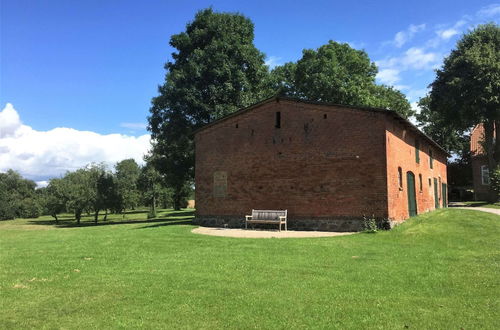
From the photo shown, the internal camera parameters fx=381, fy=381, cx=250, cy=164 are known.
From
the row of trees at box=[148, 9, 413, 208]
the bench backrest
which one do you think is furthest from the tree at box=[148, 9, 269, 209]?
the bench backrest

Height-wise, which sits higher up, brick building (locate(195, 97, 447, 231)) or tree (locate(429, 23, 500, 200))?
tree (locate(429, 23, 500, 200))

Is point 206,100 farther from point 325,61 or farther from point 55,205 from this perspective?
point 55,205

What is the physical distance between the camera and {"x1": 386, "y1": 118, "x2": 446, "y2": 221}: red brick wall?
16.8 m

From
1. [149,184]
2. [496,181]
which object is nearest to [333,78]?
[496,181]

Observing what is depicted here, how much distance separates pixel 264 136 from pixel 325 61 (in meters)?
18.9

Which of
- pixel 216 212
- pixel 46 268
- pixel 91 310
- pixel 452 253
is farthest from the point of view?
pixel 216 212

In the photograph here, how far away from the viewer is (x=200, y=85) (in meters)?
29.4

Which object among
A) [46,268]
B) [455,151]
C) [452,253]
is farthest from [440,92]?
[46,268]

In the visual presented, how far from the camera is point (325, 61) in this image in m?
35.5

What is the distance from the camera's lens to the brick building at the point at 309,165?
54.7 feet

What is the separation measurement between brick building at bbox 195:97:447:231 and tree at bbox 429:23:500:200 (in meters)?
14.5

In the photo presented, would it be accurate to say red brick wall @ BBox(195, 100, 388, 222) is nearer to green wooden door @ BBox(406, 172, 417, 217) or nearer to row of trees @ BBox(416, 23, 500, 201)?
green wooden door @ BBox(406, 172, 417, 217)

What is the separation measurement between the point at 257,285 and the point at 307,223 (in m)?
11.0

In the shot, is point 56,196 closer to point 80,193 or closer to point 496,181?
point 80,193
